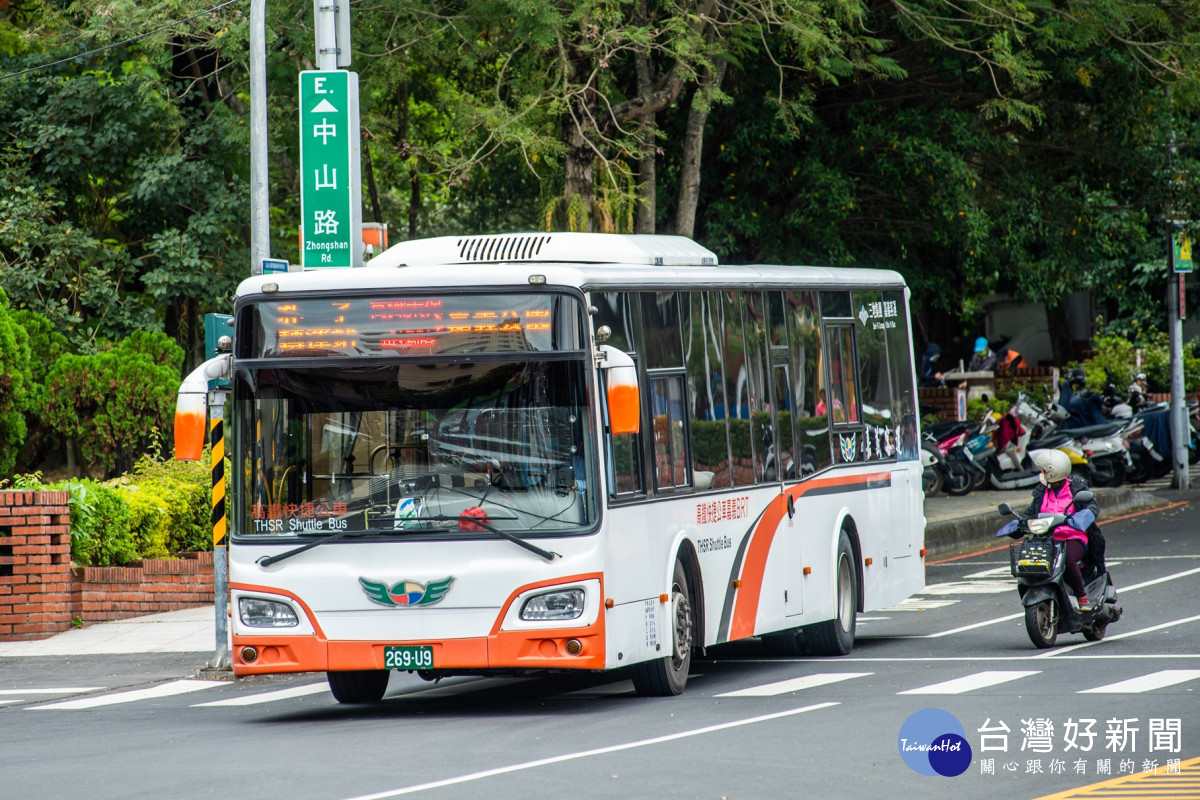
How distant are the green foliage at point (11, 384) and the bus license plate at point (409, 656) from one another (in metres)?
10.8

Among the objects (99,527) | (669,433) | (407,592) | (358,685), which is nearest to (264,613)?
(407,592)

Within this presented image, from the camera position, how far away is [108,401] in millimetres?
21203

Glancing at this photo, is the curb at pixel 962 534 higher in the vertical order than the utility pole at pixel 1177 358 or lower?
lower

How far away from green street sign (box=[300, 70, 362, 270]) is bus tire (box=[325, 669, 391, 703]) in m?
4.82

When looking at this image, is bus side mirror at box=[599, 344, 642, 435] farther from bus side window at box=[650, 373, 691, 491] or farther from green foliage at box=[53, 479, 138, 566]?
green foliage at box=[53, 479, 138, 566]

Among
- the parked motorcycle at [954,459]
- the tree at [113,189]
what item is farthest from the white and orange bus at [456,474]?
the parked motorcycle at [954,459]

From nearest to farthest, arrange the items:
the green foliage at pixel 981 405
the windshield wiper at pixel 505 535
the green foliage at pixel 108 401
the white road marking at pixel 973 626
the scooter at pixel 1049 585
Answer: the windshield wiper at pixel 505 535 → the scooter at pixel 1049 585 → the white road marking at pixel 973 626 → the green foliage at pixel 108 401 → the green foliage at pixel 981 405

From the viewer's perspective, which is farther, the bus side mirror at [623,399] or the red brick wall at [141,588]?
the red brick wall at [141,588]

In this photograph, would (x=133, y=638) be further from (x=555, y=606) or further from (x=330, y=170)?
(x=555, y=606)

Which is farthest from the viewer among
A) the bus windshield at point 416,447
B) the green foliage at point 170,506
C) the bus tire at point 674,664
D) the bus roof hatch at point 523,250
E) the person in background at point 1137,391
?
the person in background at point 1137,391

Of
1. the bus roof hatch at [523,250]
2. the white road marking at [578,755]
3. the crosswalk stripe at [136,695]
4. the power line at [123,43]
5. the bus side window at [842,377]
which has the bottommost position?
the crosswalk stripe at [136,695]

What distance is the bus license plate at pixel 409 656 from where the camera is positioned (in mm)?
10398

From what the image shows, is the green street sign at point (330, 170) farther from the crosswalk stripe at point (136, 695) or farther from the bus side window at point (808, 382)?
the bus side window at point (808, 382)

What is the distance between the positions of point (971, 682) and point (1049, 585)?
202 centimetres
